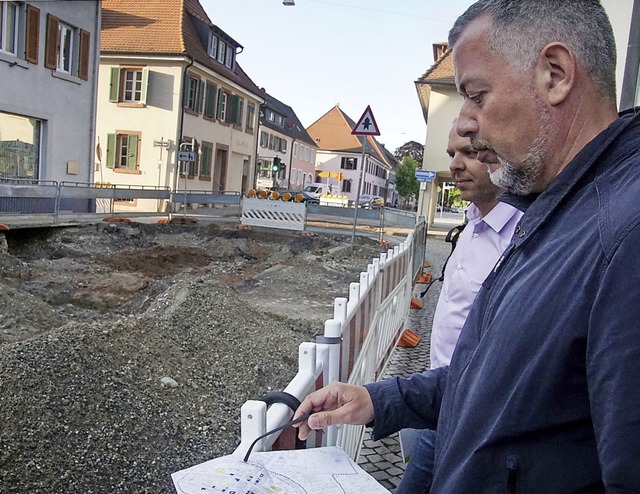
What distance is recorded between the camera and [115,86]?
91.8 feet

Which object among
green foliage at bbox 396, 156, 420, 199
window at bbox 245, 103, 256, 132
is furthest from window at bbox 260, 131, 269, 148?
green foliage at bbox 396, 156, 420, 199

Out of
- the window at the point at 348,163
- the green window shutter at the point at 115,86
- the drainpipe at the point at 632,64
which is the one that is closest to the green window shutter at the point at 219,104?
the green window shutter at the point at 115,86

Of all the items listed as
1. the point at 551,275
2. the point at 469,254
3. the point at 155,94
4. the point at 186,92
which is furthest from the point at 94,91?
the point at 551,275

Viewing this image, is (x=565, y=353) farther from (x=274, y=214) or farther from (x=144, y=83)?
(x=144, y=83)

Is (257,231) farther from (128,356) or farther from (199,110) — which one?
(128,356)

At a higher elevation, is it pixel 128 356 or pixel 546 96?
pixel 546 96

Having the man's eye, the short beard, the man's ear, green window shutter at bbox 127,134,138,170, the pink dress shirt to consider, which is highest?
green window shutter at bbox 127,134,138,170

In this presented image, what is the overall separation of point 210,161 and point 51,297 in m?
23.9

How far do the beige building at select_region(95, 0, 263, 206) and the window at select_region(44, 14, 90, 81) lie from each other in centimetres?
698

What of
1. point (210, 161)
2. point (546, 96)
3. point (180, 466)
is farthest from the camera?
point (210, 161)

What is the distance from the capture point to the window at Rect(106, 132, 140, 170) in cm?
2788

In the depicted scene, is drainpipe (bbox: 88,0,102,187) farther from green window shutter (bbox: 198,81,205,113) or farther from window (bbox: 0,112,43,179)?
green window shutter (bbox: 198,81,205,113)

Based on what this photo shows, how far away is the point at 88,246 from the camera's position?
47.5 ft

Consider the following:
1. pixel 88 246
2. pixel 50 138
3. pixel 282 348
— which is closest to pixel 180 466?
pixel 282 348
